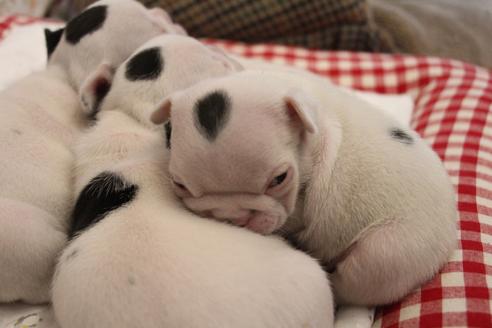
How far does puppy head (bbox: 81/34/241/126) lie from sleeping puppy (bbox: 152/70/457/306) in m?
0.16

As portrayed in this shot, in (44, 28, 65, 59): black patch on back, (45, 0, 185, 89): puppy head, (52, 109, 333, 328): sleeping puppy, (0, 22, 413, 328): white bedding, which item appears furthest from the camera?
(0, 22, 413, 328): white bedding

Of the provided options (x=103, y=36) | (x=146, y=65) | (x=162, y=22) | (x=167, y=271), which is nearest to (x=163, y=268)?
(x=167, y=271)

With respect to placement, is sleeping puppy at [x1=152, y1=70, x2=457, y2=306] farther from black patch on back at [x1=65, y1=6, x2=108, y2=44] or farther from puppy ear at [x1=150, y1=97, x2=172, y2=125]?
black patch on back at [x1=65, y1=6, x2=108, y2=44]

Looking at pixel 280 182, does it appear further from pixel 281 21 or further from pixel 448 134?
pixel 281 21

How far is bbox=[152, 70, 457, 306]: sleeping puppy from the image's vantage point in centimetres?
97

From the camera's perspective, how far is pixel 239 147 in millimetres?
946

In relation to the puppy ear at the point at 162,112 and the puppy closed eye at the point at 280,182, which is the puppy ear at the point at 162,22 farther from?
the puppy closed eye at the point at 280,182

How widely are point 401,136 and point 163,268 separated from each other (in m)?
0.58

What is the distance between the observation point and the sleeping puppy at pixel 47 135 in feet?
3.44

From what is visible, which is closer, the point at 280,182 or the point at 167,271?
the point at 167,271

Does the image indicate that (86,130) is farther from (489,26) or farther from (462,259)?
(489,26)

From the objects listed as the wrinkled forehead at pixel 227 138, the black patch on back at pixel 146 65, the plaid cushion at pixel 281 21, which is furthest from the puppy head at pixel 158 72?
the plaid cushion at pixel 281 21

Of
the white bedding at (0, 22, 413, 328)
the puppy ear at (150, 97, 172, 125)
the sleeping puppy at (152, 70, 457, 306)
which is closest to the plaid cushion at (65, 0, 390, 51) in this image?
the white bedding at (0, 22, 413, 328)

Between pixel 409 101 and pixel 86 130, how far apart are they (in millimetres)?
1150
